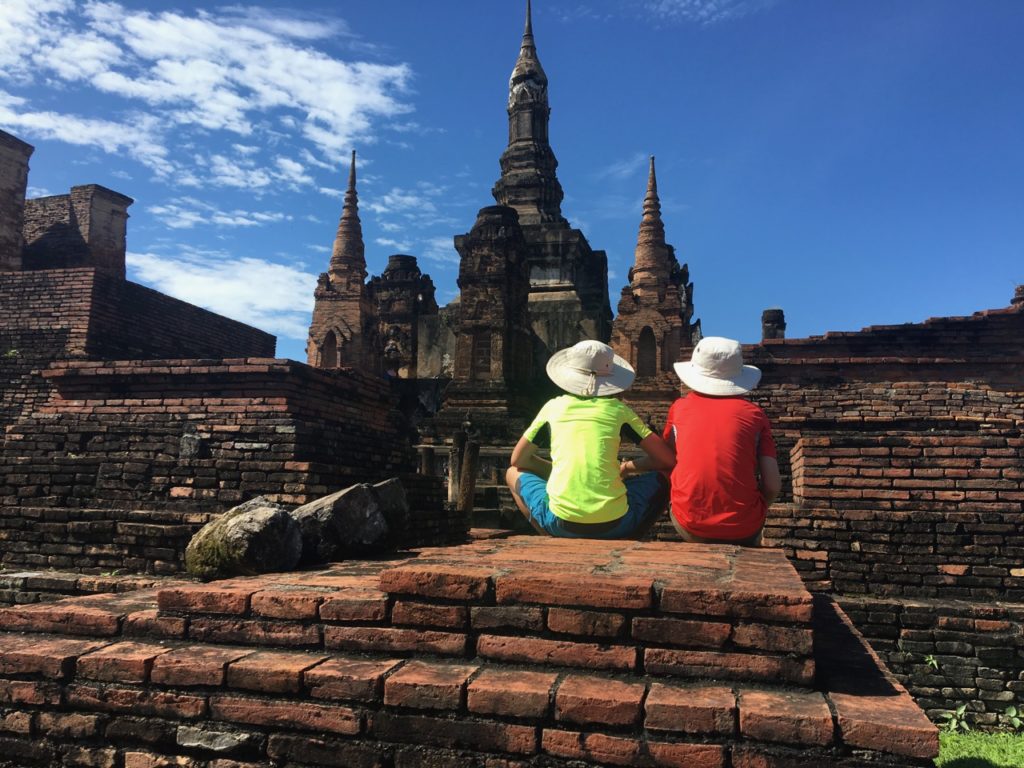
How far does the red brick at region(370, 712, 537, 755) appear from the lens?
1872mm

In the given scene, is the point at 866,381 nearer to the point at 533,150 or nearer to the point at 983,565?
the point at 983,565

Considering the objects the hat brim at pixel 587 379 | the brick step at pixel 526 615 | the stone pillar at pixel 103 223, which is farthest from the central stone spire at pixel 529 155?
the brick step at pixel 526 615

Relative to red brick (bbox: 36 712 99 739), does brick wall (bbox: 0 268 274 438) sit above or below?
above

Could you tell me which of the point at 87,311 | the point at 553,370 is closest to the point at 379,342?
the point at 87,311

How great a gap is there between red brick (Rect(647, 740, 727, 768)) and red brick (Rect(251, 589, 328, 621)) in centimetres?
103

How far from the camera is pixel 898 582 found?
4.66 m

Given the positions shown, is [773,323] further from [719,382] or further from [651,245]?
[719,382]

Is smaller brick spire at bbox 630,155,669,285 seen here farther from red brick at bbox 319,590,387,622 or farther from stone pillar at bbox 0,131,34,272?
red brick at bbox 319,590,387,622

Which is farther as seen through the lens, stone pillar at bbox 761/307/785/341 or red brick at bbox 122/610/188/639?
stone pillar at bbox 761/307/785/341

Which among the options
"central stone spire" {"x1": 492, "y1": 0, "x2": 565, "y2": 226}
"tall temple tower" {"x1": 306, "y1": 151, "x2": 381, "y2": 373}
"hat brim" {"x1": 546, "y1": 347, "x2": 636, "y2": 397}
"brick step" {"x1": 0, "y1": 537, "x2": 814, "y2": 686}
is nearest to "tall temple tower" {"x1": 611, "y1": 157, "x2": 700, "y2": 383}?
"central stone spire" {"x1": 492, "y1": 0, "x2": 565, "y2": 226}

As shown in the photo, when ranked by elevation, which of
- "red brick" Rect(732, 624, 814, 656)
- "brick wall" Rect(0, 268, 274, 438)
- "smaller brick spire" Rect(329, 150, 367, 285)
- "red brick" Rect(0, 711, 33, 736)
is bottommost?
"red brick" Rect(0, 711, 33, 736)

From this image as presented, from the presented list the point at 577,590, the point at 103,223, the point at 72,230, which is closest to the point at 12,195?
the point at 72,230

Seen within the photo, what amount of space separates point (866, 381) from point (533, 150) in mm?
15964

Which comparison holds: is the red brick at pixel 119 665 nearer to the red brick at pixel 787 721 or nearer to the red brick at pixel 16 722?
the red brick at pixel 16 722
